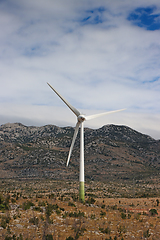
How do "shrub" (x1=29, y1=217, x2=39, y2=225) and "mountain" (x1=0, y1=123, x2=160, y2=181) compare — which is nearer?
"shrub" (x1=29, y1=217, x2=39, y2=225)

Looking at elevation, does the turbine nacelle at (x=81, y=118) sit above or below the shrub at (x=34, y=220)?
above

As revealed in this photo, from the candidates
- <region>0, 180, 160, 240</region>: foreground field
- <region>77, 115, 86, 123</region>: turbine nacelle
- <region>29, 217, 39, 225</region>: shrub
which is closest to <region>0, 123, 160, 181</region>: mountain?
<region>77, 115, 86, 123</region>: turbine nacelle

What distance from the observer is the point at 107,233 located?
19.3 metres

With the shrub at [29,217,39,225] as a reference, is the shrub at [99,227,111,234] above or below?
below

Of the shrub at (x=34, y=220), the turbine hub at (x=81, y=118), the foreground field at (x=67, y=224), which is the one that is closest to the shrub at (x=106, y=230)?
the foreground field at (x=67, y=224)

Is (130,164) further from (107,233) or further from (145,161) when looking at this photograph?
(107,233)

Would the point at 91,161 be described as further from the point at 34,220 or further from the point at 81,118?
the point at 34,220

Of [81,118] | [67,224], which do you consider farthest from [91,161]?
[67,224]

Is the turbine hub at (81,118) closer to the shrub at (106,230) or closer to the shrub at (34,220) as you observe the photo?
the shrub at (34,220)

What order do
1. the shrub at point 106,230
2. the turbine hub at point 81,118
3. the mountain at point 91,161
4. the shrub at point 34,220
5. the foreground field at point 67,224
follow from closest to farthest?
the foreground field at point 67,224, the shrub at point 106,230, the shrub at point 34,220, the turbine hub at point 81,118, the mountain at point 91,161

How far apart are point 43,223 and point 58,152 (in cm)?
13217

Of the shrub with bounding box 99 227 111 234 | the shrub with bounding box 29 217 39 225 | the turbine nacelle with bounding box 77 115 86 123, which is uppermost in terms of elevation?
the turbine nacelle with bounding box 77 115 86 123

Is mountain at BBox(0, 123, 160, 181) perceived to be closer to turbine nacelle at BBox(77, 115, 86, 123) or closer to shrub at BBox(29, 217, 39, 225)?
turbine nacelle at BBox(77, 115, 86, 123)

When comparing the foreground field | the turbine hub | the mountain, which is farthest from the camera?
the mountain
